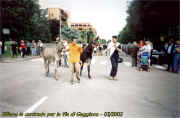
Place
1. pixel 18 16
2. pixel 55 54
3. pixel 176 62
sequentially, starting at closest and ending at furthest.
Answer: pixel 55 54 → pixel 176 62 → pixel 18 16

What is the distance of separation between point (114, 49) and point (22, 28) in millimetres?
17348

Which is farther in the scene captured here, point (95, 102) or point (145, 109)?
point (95, 102)

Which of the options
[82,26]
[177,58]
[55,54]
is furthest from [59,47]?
[177,58]

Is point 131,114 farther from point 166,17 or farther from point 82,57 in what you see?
point 166,17

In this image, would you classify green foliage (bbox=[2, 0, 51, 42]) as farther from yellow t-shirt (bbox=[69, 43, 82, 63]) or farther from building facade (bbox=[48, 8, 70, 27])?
yellow t-shirt (bbox=[69, 43, 82, 63])

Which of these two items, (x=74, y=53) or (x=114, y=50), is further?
(x=114, y=50)

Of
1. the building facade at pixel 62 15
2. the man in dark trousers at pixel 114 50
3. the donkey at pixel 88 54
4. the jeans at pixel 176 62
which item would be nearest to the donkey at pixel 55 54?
the donkey at pixel 88 54

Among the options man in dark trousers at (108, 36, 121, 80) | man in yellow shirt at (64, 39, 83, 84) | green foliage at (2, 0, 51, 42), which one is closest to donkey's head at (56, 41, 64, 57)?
man in yellow shirt at (64, 39, 83, 84)

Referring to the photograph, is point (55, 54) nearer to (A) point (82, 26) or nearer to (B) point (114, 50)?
(B) point (114, 50)

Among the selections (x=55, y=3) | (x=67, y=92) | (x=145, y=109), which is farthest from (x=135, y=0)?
(x=67, y=92)

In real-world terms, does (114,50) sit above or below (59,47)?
below

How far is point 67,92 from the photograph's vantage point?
6090 millimetres

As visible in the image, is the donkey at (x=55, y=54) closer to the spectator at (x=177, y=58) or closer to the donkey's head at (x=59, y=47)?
the donkey's head at (x=59, y=47)

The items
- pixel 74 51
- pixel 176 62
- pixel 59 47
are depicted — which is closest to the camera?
pixel 74 51
